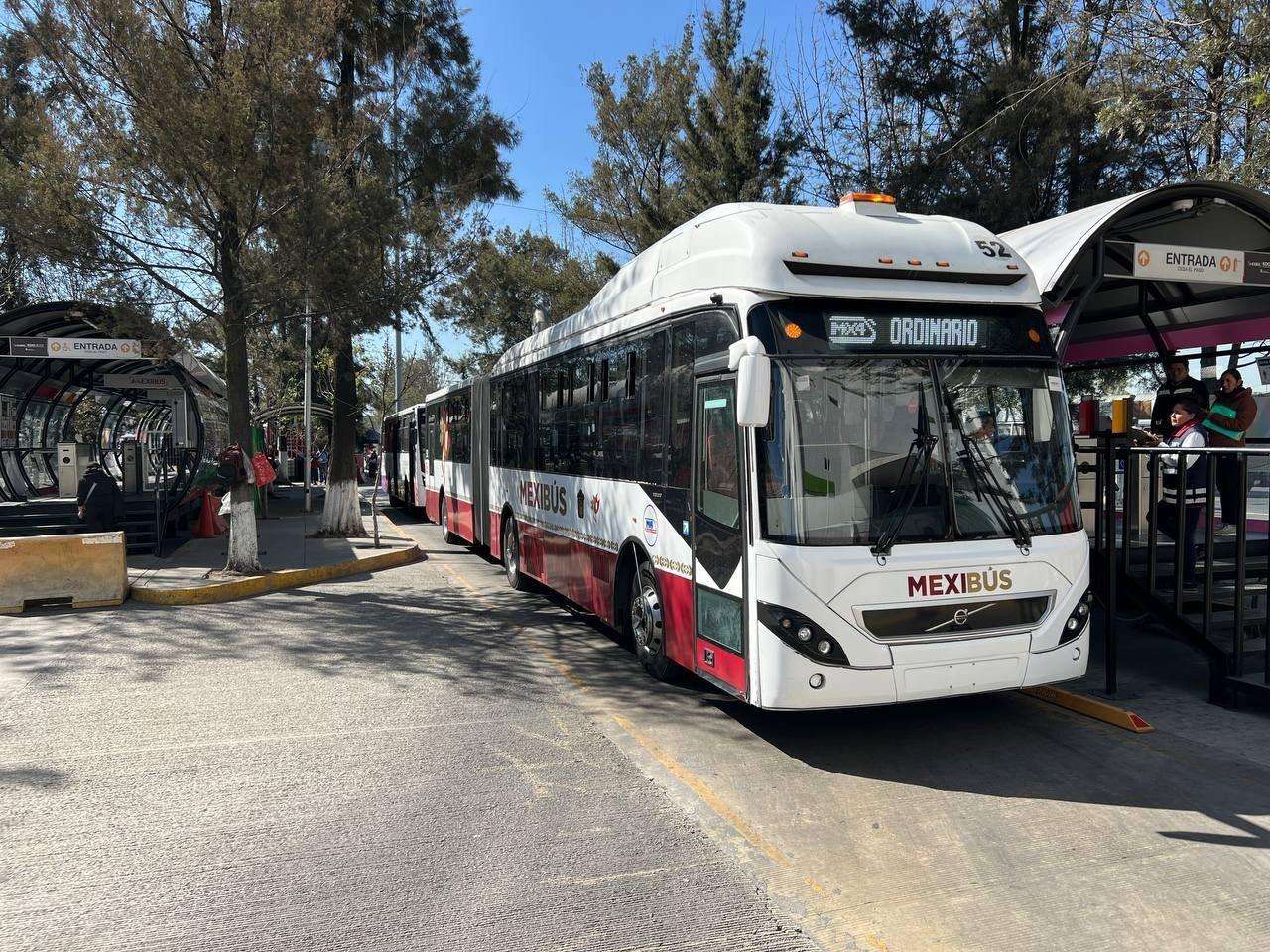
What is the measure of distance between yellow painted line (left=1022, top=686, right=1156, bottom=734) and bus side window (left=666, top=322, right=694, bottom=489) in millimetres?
3178

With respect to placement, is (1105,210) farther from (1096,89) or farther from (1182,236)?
(1096,89)

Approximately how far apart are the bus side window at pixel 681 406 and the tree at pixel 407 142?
23.5ft

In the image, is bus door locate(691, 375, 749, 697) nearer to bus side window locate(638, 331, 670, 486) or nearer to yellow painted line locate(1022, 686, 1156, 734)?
bus side window locate(638, 331, 670, 486)

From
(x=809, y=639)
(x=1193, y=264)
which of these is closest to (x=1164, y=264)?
(x=1193, y=264)

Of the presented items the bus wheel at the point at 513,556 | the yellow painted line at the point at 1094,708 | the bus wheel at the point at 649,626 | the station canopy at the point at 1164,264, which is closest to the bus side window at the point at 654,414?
the bus wheel at the point at 649,626

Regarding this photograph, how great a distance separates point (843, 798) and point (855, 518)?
1.53 m

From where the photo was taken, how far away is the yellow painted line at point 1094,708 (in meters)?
6.12

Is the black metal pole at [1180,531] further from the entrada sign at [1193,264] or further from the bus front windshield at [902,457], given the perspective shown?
the entrada sign at [1193,264]

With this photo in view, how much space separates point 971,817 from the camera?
15.3ft

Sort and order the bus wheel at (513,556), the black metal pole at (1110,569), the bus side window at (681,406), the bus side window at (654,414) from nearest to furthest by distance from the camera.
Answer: the bus side window at (681,406), the bus side window at (654,414), the black metal pole at (1110,569), the bus wheel at (513,556)

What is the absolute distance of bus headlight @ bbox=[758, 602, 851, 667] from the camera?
507 cm

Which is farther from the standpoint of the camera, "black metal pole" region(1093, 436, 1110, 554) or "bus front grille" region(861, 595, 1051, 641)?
"black metal pole" region(1093, 436, 1110, 554)

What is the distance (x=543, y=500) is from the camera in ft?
32.7

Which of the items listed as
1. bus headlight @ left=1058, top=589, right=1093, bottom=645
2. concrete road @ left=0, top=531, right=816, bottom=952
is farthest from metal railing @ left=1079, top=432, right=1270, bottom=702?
concrete road @ left=0, top=531, right=816, bottom=952
